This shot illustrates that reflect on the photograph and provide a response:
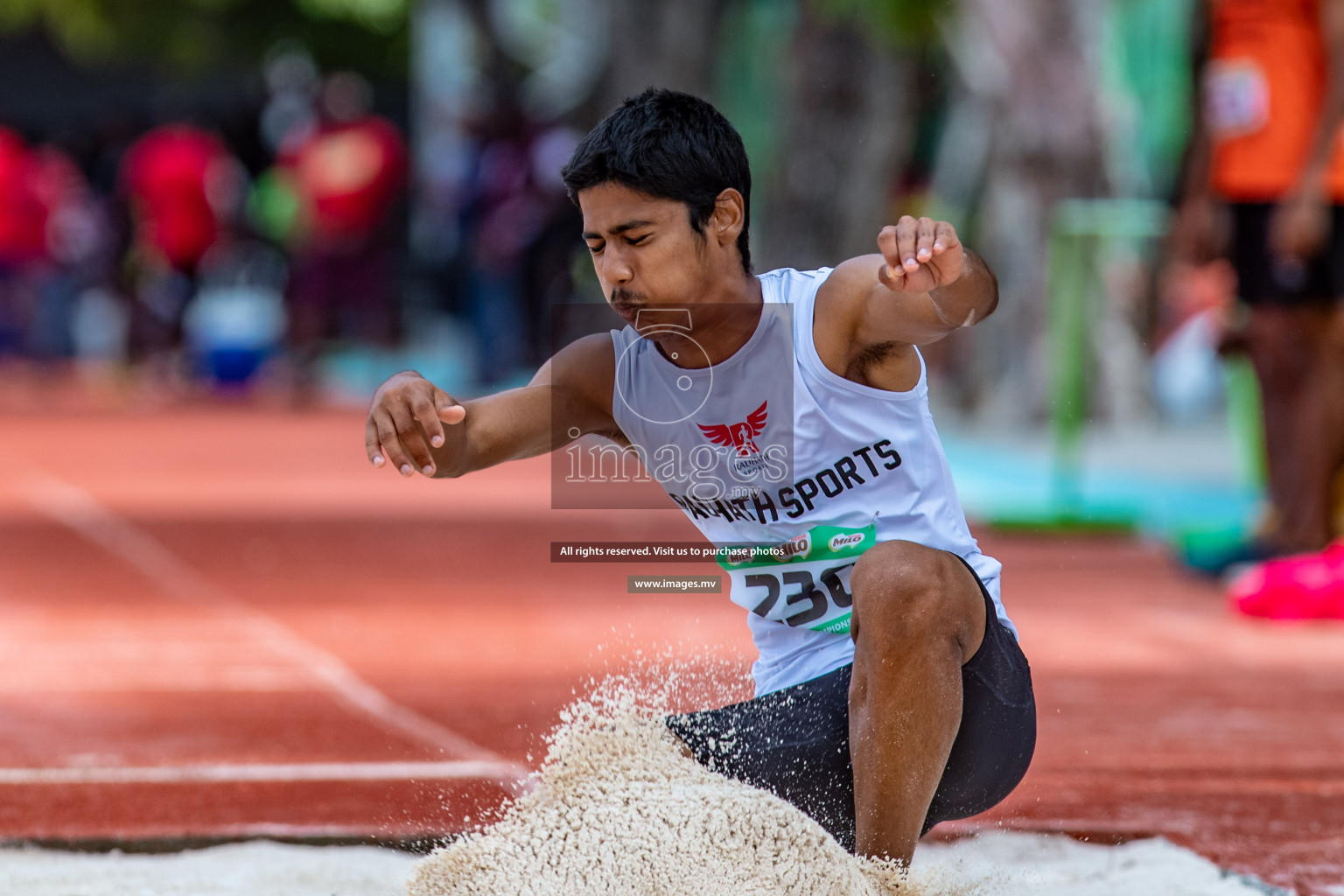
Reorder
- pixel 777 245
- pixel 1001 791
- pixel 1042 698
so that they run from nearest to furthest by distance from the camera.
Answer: pixel 1001 791 < pixel 1042 698 < pixel 777 245

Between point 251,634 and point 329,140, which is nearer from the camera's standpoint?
point 251,634

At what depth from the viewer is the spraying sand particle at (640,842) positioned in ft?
7.85

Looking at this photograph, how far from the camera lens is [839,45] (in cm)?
1257

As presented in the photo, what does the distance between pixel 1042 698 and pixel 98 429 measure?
9.28 metres

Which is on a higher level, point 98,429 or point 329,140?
point 329,140

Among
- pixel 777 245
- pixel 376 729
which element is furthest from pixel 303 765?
pixel 777 245

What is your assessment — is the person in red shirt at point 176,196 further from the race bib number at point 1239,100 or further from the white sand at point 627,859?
the white sand at point 627,859

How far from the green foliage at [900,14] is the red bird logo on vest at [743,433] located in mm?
8864

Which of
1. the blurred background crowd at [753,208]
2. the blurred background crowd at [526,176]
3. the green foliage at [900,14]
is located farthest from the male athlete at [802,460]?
the green foliage at [900,14]

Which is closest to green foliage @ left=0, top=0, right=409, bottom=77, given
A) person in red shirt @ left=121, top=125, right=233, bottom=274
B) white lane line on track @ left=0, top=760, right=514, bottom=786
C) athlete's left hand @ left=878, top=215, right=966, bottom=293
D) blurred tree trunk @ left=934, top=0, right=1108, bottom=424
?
person in red shirt @ left=121, top=125, right=233, bottom=274

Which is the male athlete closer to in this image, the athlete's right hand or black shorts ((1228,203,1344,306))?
the athlete's right hand

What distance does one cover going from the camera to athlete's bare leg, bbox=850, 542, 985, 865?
2.38 meters

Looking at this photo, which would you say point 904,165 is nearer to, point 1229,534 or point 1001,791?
point 1229,534

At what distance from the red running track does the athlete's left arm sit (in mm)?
443
